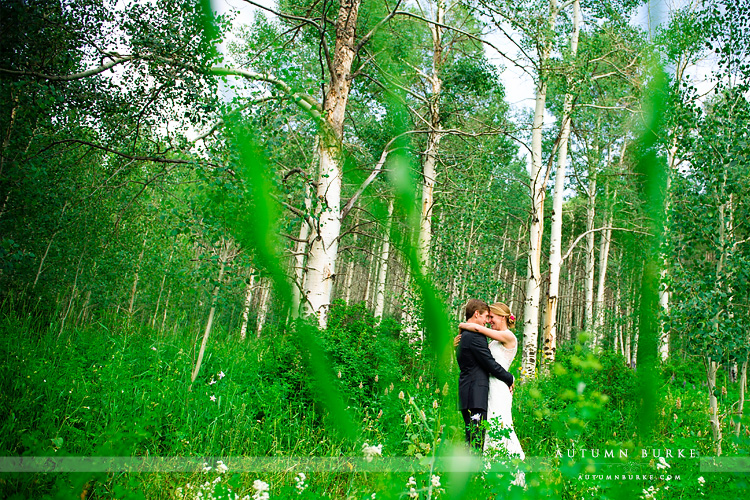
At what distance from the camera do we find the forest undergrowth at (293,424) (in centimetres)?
133

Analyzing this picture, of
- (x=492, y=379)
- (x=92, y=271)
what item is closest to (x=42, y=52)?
(x=492, y=379)

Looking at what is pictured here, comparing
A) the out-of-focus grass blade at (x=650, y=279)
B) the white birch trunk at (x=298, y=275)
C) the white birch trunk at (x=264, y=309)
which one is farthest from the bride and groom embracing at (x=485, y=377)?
the out-of-focus grass blade at (x=650, y=279)

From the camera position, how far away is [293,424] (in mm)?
4043

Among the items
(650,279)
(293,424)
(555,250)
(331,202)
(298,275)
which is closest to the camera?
(650,279)

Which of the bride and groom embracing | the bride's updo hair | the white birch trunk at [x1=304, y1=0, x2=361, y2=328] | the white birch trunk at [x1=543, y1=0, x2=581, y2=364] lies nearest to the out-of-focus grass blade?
the bride and groom embracing

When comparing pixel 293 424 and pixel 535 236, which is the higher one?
pixel 535 236

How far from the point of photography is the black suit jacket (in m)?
3.41

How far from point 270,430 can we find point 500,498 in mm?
3007

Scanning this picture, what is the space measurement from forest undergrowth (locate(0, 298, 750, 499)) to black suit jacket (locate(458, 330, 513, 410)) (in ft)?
0.86

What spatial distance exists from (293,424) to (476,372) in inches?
68.8

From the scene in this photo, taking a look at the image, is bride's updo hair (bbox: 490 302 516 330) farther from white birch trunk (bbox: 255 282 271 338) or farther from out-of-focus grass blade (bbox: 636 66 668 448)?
out-of-focus grass blade (bbox: 636 66 668 448)

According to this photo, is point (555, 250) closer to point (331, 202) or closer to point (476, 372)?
point (331, 202)

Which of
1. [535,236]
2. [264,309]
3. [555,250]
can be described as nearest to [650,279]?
[535,236]

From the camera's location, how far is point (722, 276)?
409cm
